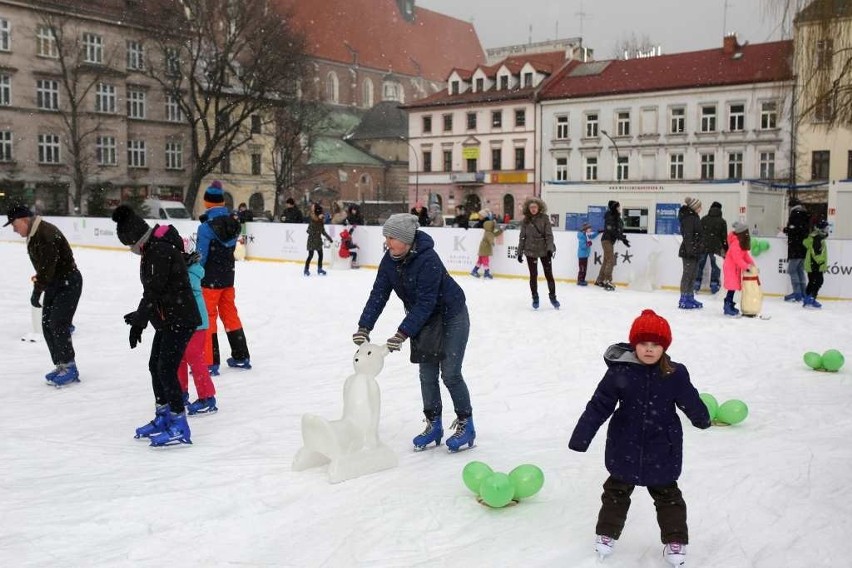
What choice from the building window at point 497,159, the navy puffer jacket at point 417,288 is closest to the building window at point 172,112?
the building window at point 497,159

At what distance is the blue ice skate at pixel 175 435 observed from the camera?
18.8ft

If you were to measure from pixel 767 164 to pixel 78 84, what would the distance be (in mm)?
37256

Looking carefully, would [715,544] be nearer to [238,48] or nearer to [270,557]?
[270,557]

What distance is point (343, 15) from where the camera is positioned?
80.8 meters

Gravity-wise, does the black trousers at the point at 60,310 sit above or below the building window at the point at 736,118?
below

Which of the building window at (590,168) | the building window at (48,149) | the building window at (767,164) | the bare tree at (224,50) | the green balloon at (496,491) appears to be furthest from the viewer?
the building window at (590,168)

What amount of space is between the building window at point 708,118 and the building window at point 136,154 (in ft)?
104

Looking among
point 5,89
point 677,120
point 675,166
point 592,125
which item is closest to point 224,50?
point 5,89

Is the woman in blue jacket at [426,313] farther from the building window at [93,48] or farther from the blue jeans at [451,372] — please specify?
the building window at [93,48]

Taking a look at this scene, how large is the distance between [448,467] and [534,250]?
779 cm

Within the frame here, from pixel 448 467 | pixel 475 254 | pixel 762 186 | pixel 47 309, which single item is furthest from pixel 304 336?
pixel 762 186

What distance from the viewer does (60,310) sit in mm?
7363

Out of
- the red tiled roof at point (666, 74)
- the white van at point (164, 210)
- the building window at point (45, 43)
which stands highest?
the building window at point (45, 43)

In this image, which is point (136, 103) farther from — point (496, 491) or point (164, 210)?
point (496, 491)
